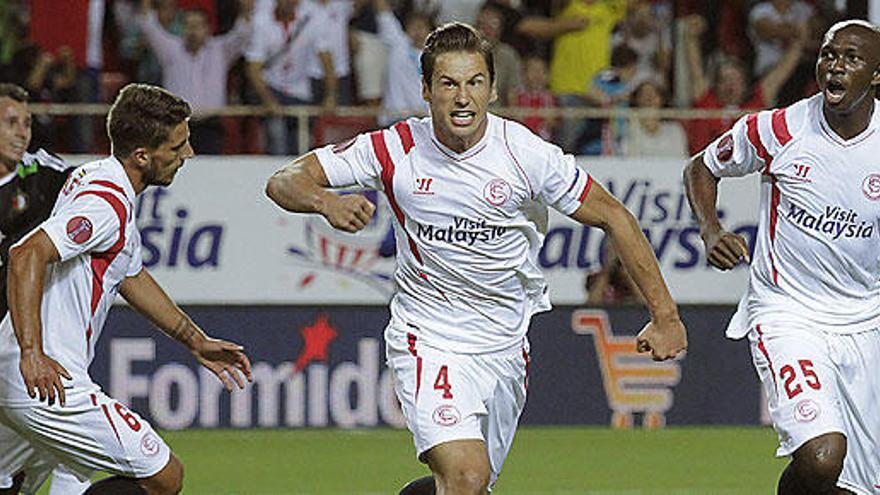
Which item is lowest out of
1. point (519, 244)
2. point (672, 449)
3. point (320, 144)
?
point (672, 449)

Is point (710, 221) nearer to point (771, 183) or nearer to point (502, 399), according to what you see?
point (771, 183)

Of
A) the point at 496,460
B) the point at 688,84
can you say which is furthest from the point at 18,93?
the point at 688,84

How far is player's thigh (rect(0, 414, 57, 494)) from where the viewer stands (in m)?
8.11

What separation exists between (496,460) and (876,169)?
197 cm

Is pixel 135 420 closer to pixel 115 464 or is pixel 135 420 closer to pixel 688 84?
pixel 115 464

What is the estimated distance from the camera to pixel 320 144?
15625mm

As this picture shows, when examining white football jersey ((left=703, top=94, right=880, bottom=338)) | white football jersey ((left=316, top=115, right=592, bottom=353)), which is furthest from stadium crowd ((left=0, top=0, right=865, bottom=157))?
white football jersey ((left=316, top=115, right=592, bottom=353))

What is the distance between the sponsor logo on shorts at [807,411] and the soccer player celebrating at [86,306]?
7.90ft

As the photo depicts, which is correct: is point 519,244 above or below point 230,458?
above

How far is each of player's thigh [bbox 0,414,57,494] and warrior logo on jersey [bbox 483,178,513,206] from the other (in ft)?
6.68

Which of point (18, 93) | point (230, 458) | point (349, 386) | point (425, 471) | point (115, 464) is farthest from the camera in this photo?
point (349, 386)

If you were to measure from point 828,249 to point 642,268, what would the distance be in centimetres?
108

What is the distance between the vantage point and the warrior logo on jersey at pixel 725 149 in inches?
342

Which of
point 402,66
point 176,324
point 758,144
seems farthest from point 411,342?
point 402,66
